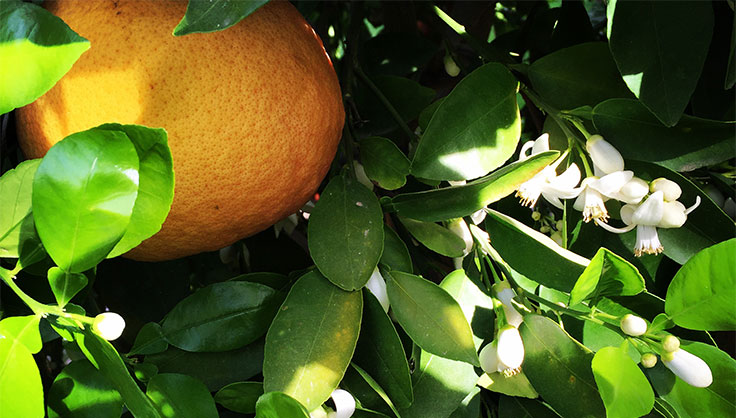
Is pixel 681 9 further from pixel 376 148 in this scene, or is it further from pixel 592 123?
pixel 376 148

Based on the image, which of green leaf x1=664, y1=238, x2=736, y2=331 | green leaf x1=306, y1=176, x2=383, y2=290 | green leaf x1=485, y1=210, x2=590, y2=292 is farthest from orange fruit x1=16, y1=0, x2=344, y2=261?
green leaf x1=664, y1=238, x2=736, y2=331

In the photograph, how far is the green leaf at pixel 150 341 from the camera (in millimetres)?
471

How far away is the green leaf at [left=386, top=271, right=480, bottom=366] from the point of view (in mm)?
433

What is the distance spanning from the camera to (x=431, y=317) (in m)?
0.45

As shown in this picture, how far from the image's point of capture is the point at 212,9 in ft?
1.23

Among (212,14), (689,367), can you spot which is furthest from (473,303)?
(212,14)

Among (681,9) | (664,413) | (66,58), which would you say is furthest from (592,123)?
(66,58)

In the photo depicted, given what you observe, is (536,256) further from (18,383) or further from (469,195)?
(18,383)

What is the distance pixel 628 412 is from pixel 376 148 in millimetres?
241

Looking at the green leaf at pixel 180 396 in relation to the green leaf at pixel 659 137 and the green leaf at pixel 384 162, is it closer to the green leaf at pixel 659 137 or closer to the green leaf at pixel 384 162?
the green leaf at pixel 384 162

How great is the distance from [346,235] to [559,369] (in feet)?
0.50

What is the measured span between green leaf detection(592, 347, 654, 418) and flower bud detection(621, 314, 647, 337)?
35 millimetres

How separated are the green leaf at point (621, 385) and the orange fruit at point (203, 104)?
22 centimetres

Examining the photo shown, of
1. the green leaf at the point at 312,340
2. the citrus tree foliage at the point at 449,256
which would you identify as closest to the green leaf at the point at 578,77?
Answer: the citrus tree foliage at the point at 449,256
